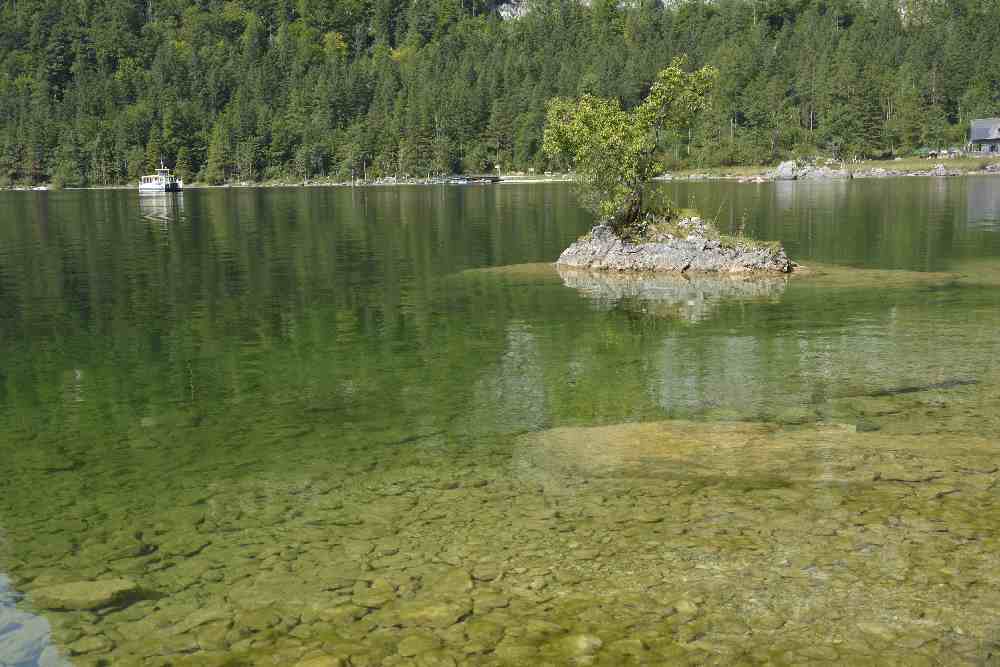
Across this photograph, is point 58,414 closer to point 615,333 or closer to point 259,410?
point 259,410

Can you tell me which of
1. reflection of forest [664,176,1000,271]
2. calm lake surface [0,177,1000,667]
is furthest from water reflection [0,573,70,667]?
reflection of forest [664,176,1000,271]

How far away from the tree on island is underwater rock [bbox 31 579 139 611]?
37.7 m

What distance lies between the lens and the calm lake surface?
11258 millimetres

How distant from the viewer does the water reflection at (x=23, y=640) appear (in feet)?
35.7

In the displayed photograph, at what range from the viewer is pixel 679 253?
152ft

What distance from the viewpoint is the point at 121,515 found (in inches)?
594

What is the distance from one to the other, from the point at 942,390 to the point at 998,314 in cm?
1268

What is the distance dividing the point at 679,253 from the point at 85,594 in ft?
124

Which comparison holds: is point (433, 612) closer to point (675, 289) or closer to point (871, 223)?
point (675, 289)

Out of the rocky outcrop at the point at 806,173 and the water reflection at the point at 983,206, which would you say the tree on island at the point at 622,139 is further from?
the rocky outcrop at the point at 806,173

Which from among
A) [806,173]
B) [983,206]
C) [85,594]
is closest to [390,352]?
[85,594]

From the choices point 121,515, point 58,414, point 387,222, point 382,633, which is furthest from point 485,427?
point 387,222

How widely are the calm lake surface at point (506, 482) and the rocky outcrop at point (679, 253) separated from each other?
668cm

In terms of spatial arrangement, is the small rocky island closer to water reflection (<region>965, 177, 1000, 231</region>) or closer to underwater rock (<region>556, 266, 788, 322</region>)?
underwater rock (<region>556, 266, 788, 322</region>)
